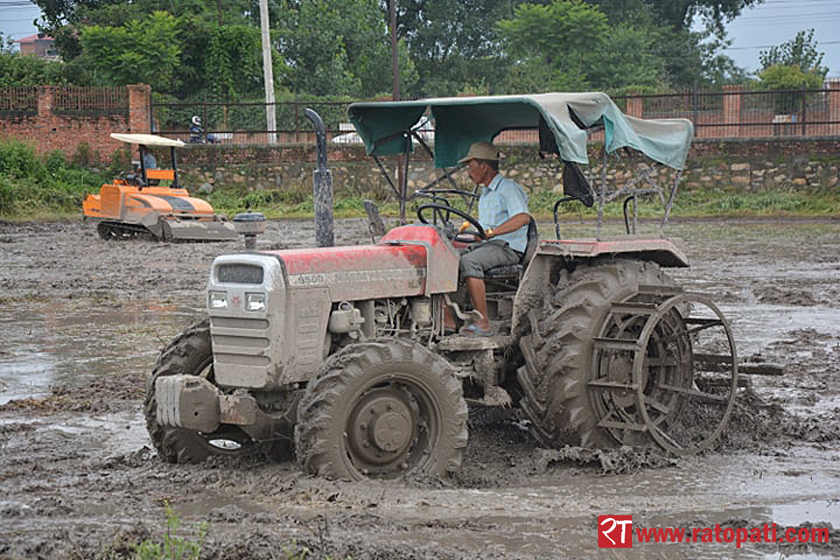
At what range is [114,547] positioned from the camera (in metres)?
5.09

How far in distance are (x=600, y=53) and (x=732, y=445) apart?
4680cm

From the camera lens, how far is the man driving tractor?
7.60m

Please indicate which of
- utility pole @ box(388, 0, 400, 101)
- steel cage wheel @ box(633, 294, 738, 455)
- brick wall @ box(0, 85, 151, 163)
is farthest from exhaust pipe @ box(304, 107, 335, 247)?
brick wall @ box(0, 85, 151, 163)

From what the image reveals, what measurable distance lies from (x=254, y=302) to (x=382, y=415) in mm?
983

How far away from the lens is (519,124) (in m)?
8.73

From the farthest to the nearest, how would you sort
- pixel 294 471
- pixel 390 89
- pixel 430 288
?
pixel 390 89 → pixel 430 288 → pixel 294 471

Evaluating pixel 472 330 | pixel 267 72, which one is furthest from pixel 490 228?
pixel 267 72

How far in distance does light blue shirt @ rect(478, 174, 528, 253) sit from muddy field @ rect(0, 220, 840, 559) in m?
1.43

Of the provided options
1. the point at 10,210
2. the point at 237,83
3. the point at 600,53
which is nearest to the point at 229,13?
the point at 237,83

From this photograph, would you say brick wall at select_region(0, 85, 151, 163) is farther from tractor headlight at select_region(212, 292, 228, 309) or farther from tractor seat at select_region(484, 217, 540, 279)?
tractor headlight at select_region(212, 292, 228, 309)

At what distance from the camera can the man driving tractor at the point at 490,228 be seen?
7602 millimetres

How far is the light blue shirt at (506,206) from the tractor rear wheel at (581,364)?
19.9 inches

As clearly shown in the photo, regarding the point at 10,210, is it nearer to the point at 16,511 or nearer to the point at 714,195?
the point at 714,195

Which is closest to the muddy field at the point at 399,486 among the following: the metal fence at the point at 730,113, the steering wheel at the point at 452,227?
the steering wheel at the point at 452,227
